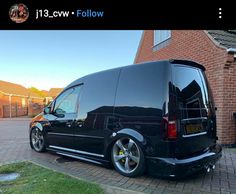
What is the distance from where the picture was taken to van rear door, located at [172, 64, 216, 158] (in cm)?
374

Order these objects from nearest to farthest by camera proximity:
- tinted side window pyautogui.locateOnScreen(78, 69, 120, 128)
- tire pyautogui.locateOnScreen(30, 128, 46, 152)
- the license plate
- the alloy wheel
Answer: the license plate < the alloy wheel < tinted side window pyautogui.locateOnScreen(78, 69, 120, 128) < tire pyautogui.locateOnScreen(30, 128, 46, 152)

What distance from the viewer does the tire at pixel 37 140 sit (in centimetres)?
641

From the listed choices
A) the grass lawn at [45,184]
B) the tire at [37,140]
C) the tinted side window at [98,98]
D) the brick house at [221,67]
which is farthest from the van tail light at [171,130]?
the tire at [37,140]

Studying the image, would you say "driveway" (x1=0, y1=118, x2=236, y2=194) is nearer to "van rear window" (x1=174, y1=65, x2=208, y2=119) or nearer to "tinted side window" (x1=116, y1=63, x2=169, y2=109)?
"van rear window" (x1=174, y1=65, x2=208, y2=119)

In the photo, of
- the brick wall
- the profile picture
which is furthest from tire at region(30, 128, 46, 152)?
the brick wall

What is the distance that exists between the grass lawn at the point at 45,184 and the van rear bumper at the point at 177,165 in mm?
920

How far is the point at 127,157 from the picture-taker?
4.32 m

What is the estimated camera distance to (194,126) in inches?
155

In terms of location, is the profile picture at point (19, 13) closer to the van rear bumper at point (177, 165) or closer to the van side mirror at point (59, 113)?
the van side mirror at point (59, 113)

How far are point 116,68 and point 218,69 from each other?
143 inches

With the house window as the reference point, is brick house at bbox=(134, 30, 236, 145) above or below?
below

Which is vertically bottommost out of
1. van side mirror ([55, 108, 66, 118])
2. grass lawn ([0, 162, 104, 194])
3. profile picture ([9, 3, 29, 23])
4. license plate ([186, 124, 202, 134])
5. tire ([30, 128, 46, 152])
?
grass lawn ([0, 162, 104, 194])

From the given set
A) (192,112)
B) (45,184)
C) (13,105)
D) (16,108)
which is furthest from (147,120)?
(16,108)

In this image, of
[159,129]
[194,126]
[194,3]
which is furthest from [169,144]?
[194,3]
